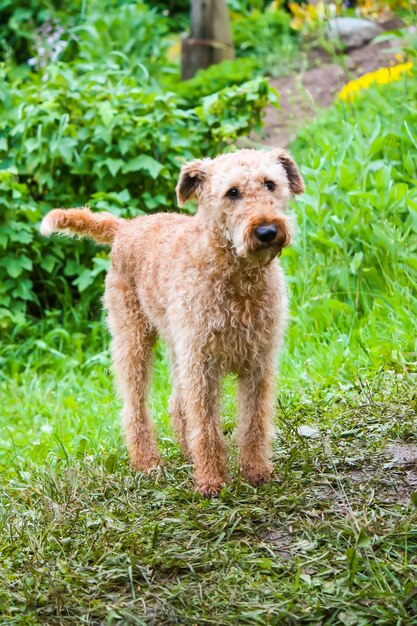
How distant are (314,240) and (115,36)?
5303 mm

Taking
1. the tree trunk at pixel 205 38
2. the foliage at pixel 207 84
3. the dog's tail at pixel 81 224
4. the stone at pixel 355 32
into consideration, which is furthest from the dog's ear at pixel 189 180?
the stone at pixel 355 32

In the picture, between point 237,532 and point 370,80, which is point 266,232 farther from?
point 370,80

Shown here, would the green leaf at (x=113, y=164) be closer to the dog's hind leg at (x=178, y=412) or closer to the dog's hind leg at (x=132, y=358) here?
the dog's hind leg at (x=132, y=358)

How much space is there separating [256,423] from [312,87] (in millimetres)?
6788

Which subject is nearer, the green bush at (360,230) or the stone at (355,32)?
the green bush at (360,230)

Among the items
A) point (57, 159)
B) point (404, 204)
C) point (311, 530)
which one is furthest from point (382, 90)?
point (311, 530)

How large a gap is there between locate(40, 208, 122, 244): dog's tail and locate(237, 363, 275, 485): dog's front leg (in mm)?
1253

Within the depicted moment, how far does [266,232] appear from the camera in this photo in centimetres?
321

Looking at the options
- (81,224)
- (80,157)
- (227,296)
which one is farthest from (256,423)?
(80,157)

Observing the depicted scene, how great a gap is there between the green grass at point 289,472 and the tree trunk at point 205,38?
12.7 ft

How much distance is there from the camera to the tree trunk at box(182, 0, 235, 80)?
9.89 metres

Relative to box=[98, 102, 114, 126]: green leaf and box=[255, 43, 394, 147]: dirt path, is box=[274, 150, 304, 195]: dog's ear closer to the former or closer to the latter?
box=[98, 102, 114, 126]: green leaf

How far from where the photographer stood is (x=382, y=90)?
7.25 m

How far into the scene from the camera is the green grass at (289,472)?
2740mm
